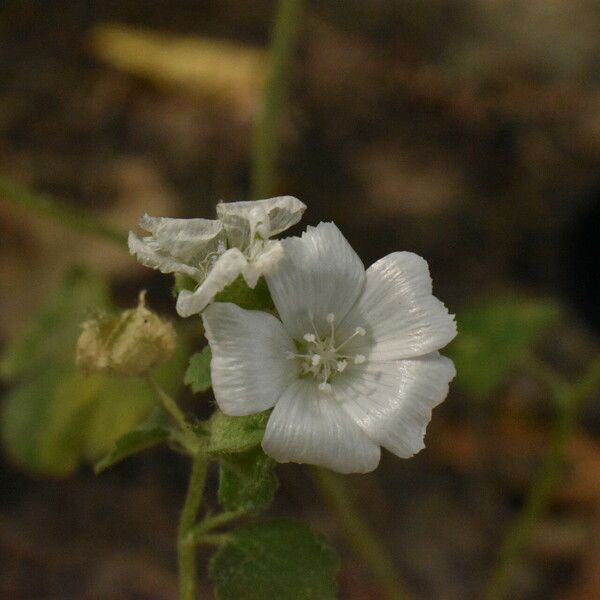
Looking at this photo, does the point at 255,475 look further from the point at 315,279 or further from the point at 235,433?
the point at 315,279

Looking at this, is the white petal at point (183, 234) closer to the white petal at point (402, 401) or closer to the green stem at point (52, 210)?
the white petal at point (402, 401)

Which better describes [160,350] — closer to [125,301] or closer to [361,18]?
[125,301]

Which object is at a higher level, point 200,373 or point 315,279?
point 315,279

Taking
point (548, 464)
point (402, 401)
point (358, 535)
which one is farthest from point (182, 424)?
point (548, 464)

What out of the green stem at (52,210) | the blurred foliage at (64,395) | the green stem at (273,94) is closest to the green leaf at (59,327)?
the blurred foliage at (64,395)

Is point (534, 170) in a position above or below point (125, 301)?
above

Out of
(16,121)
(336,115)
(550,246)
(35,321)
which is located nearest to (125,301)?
(35,321)
